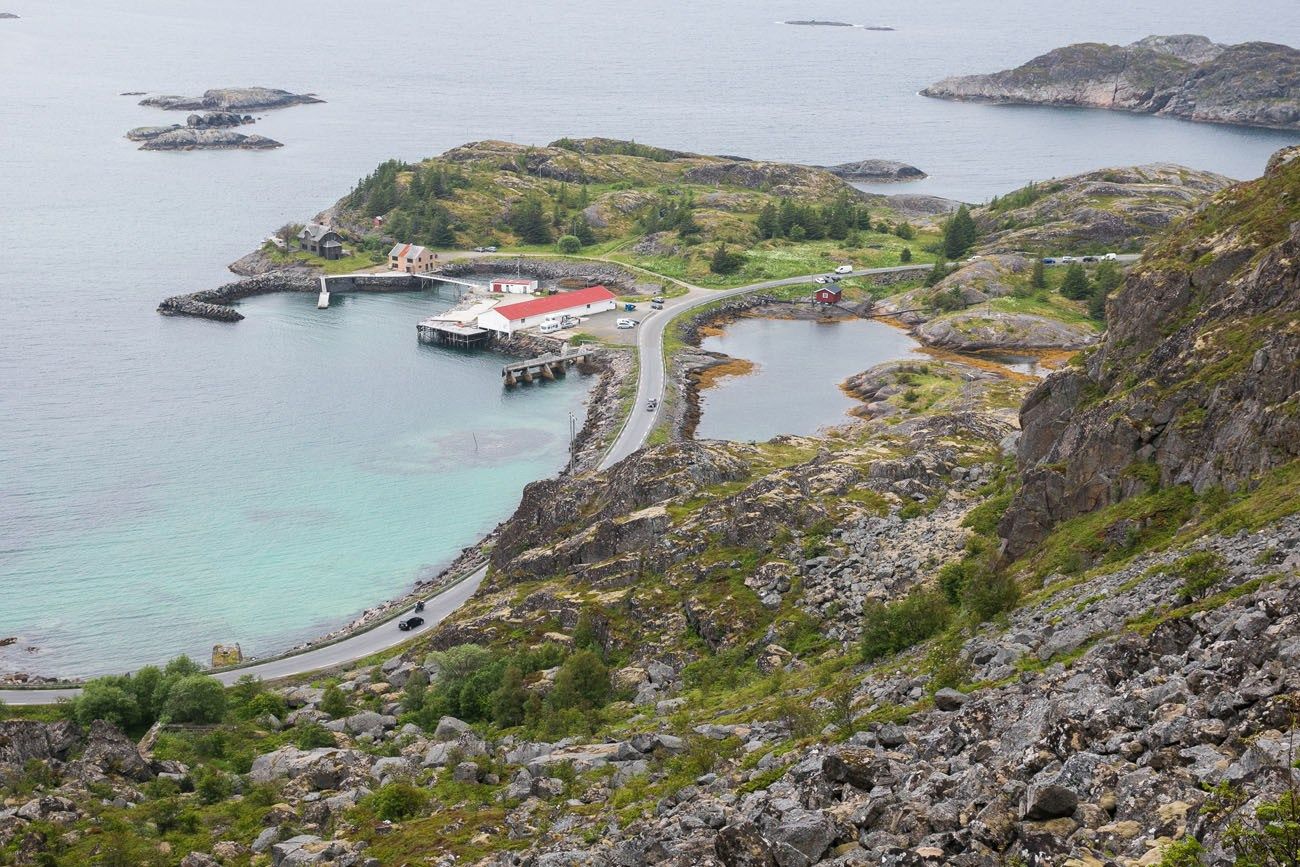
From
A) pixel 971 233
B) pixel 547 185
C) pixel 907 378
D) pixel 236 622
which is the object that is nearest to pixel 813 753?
pixel 236 622

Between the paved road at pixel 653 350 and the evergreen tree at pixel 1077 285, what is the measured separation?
25.8m

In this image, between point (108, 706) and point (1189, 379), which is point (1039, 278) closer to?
point (1189, 379)

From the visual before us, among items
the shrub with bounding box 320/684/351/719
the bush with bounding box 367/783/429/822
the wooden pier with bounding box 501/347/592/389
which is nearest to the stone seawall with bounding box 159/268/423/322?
the wooden pier with bounding box 501/347/592/389

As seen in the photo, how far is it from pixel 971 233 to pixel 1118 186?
69.7ft

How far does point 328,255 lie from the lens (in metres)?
163

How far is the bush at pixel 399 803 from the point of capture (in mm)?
35438

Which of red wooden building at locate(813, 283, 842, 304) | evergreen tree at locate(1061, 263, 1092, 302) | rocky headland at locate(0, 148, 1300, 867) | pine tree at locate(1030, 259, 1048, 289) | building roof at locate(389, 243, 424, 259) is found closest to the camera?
rocky headland at locate(0, 148, 1300, 867)

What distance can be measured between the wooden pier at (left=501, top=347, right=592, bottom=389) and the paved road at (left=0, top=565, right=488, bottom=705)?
169 ft

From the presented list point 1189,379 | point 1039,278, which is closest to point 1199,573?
point 1189,379

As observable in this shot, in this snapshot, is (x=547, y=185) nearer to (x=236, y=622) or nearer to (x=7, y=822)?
(x=236, y=622)

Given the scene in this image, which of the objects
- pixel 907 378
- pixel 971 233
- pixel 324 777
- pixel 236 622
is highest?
pixel 971 233

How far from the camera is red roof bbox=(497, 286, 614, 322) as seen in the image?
132 meters

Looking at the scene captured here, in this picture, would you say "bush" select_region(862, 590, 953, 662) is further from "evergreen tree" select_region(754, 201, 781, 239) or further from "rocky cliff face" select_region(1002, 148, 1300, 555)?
"evergreen tree" select_region(754, 201, 781, 239)

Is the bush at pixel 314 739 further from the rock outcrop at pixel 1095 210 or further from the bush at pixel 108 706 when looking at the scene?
the rock outcrop at pixel 1095 210
